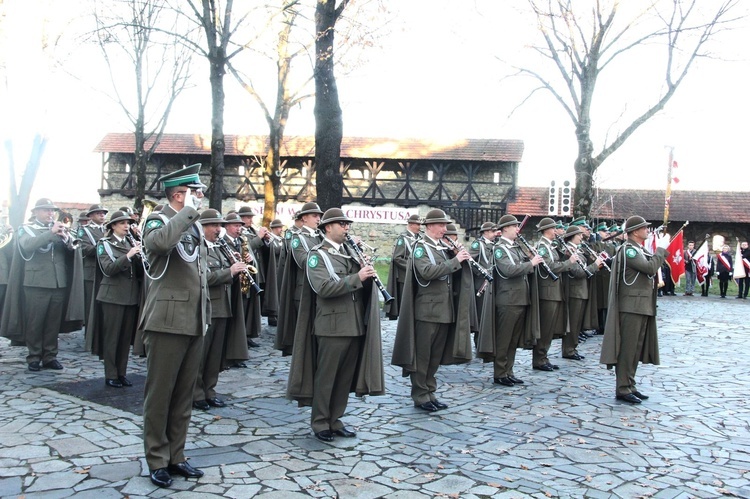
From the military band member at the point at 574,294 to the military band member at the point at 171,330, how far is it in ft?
24.4

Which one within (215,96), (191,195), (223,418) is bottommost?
(223,418)

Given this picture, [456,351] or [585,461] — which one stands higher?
[456,351]

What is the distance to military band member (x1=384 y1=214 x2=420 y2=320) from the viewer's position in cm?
1120

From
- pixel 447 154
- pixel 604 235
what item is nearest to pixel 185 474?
pixel 604 235

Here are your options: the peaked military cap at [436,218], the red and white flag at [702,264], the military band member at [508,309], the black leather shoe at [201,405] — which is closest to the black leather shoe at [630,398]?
the military band member at [508,309]

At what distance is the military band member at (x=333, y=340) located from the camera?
6.31 m

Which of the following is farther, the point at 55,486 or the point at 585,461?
the point at 585,461

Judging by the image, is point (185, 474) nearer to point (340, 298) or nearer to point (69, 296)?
point (340, 298)

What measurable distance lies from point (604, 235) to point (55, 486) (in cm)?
1285

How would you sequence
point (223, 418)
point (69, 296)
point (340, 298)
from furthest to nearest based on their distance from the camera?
1. point (69, 296)
2. point (223, 418)
3. point (340, 298)

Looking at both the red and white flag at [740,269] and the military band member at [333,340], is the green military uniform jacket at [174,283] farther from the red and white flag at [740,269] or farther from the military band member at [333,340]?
the red and white flag at [740,269]

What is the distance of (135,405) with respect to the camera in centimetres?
721

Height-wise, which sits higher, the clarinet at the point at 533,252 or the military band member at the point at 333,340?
the clarinet at the point at 533,252

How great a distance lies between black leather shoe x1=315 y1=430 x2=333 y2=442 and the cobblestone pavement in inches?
3.9
